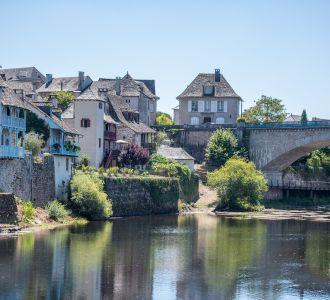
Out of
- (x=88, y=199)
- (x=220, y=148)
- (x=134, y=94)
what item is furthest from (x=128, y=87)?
(x=88, y=199)

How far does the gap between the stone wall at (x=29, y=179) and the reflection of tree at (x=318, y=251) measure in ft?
72.3

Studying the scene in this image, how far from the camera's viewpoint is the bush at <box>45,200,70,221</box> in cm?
6581

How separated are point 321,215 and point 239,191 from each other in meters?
9.07

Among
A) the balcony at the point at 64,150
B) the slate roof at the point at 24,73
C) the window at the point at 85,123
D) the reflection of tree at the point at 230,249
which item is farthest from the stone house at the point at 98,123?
the slate roof at the point at 24,73

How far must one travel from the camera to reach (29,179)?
66.1 metres

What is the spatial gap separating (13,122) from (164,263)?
21810mm

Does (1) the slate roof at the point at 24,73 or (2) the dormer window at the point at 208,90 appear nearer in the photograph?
(2) the dormer window at the point at 208,90

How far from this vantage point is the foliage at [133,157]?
90.4 m

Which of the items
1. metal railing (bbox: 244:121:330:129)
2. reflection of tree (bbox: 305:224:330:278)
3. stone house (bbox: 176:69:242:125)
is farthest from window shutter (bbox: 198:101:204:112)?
reflection of tree (bbox: 305:224:330:278)

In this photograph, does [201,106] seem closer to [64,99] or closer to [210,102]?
[210,102]

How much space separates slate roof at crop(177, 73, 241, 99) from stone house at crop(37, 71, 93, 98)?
13.4 m

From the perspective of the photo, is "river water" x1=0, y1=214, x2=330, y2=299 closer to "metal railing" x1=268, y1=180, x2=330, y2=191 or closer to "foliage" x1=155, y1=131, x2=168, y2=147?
"metal railing" x1=268, y1=180, x2=330, y2=191

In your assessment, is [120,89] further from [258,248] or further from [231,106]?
[258,248]

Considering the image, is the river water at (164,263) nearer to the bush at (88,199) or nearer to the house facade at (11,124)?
the bush at (88,199)
